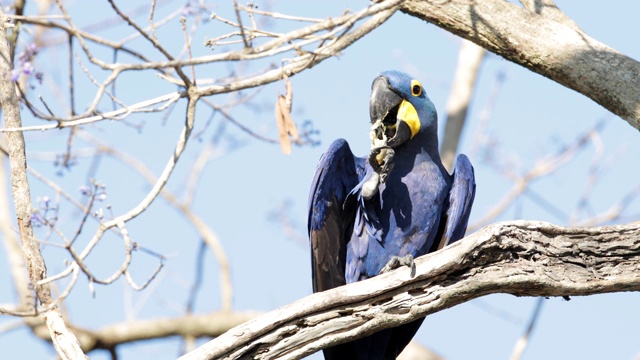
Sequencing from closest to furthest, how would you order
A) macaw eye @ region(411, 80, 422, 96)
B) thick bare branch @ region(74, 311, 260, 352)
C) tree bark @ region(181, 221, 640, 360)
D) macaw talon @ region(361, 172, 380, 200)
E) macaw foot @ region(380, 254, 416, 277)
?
tree bark @ region(181, 221, 640, 360) < macaw foot @ region(380, 254, 416, 277) < macaw talon @ region(361, 172, 380, 200) < macaw eye @ region(411, 80, 422, 96) < thick bare branch @ region(74, 311, 260, 352)

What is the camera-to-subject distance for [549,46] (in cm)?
411

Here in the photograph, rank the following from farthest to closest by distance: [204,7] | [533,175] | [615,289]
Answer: [533,175]
[204,7]
[615,289]

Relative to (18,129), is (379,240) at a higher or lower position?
lower

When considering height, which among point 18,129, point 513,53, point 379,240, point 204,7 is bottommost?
point 379,240

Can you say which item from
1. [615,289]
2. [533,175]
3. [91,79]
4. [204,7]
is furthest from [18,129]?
[533,175]

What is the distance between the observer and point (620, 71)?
4.00m

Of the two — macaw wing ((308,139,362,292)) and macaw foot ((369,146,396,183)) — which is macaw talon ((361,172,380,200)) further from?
macaw wing ((308,139,362,292))

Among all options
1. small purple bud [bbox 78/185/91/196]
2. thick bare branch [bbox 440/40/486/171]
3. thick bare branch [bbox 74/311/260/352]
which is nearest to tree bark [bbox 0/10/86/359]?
small purple bud [bbox 78/185/91/196]

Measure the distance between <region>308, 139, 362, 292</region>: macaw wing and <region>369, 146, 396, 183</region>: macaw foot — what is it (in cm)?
26

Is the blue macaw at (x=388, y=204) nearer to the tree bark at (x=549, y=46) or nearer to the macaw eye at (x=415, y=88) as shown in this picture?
the macaw eye at (x=415, y=88)

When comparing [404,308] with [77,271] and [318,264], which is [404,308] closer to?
[318,264]

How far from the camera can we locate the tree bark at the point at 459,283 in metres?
3.26

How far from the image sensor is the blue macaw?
4.31 metres

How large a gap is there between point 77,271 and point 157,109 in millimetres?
743
